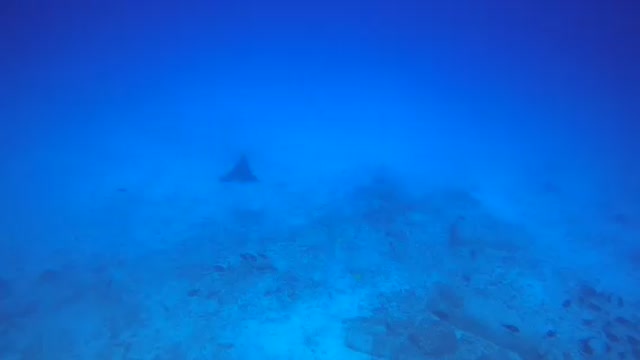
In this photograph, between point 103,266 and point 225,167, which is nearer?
point 103,266

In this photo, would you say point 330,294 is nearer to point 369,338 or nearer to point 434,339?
point 369,338

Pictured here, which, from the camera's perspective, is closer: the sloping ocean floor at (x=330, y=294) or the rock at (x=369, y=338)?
the rock at (x=369, y=338)

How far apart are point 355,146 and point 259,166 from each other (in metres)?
12.4

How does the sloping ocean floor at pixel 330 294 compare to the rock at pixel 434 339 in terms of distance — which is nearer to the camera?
the rock at pixel 434 339

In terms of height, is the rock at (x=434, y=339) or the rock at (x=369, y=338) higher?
the rock at (x=434, y=339)

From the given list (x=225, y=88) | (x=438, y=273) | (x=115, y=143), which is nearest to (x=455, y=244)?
(x=438, y=273)

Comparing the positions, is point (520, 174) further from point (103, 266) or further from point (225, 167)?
point (103, 266)

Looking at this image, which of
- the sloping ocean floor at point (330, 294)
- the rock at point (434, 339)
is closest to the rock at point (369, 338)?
the sloping ocean floor at point (330, 294)

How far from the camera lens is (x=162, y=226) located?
1823cm

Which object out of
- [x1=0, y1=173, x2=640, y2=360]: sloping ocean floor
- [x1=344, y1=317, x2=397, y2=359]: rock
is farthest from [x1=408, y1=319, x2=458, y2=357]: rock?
[x1=344, y1=317, x2=397, y2=359]: rock

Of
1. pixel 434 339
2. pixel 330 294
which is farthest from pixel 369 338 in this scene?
pixel 330 294

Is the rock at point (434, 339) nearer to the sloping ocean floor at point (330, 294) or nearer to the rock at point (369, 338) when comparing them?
the sloping ocean floor at point (330, 294)

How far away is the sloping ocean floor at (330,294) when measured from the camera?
1163 centimetres

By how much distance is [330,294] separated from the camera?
45.4 ft
